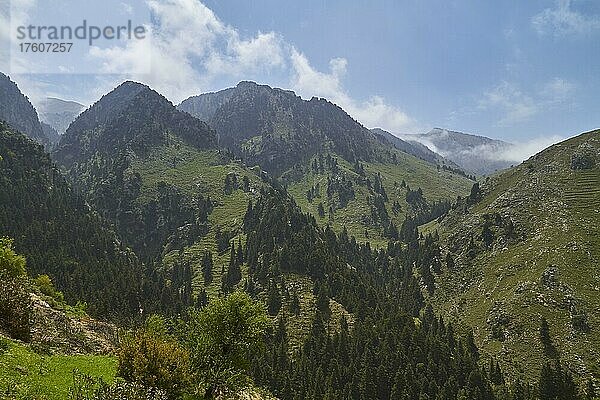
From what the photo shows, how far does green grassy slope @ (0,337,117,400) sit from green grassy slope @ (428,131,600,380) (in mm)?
137049

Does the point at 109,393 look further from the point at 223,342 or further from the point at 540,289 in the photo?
the point at 540,289

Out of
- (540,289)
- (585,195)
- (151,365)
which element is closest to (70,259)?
(151,365)

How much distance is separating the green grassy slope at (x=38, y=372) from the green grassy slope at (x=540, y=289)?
137049mm

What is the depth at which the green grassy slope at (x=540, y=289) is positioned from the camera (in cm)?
13438

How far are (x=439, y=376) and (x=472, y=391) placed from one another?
10.7 meters

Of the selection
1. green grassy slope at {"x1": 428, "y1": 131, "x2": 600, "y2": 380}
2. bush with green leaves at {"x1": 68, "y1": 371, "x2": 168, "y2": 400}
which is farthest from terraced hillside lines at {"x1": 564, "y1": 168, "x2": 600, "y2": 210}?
bush with green leaves at {"x1": 68, "y1": 371, "x2": 168, "y2": 400}

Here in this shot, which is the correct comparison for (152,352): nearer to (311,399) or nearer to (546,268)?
(311,399)

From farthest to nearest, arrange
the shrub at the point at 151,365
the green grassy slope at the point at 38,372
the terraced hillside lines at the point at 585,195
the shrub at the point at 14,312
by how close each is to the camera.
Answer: the terraced hillside lines at the point at 585,195, the shrub at the point at 14,312, the shrub at the point at 151,365, the green grassy slope at the point at 38,372

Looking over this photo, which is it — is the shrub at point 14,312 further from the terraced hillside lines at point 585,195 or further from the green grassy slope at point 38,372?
the terraced hillside lines at point 585,195

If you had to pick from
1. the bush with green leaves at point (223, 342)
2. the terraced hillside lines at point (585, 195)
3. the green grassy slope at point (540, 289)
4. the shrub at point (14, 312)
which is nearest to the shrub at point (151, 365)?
the bush with green leaves at point (223, 342)

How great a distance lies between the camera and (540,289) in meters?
153

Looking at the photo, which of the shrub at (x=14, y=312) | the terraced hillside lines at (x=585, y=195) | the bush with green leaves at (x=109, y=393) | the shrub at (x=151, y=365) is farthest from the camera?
the terraced hillside lines at (x=585, y=195)

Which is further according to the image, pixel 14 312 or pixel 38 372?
pixel 14 312

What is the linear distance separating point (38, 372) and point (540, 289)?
16540 centimetres
